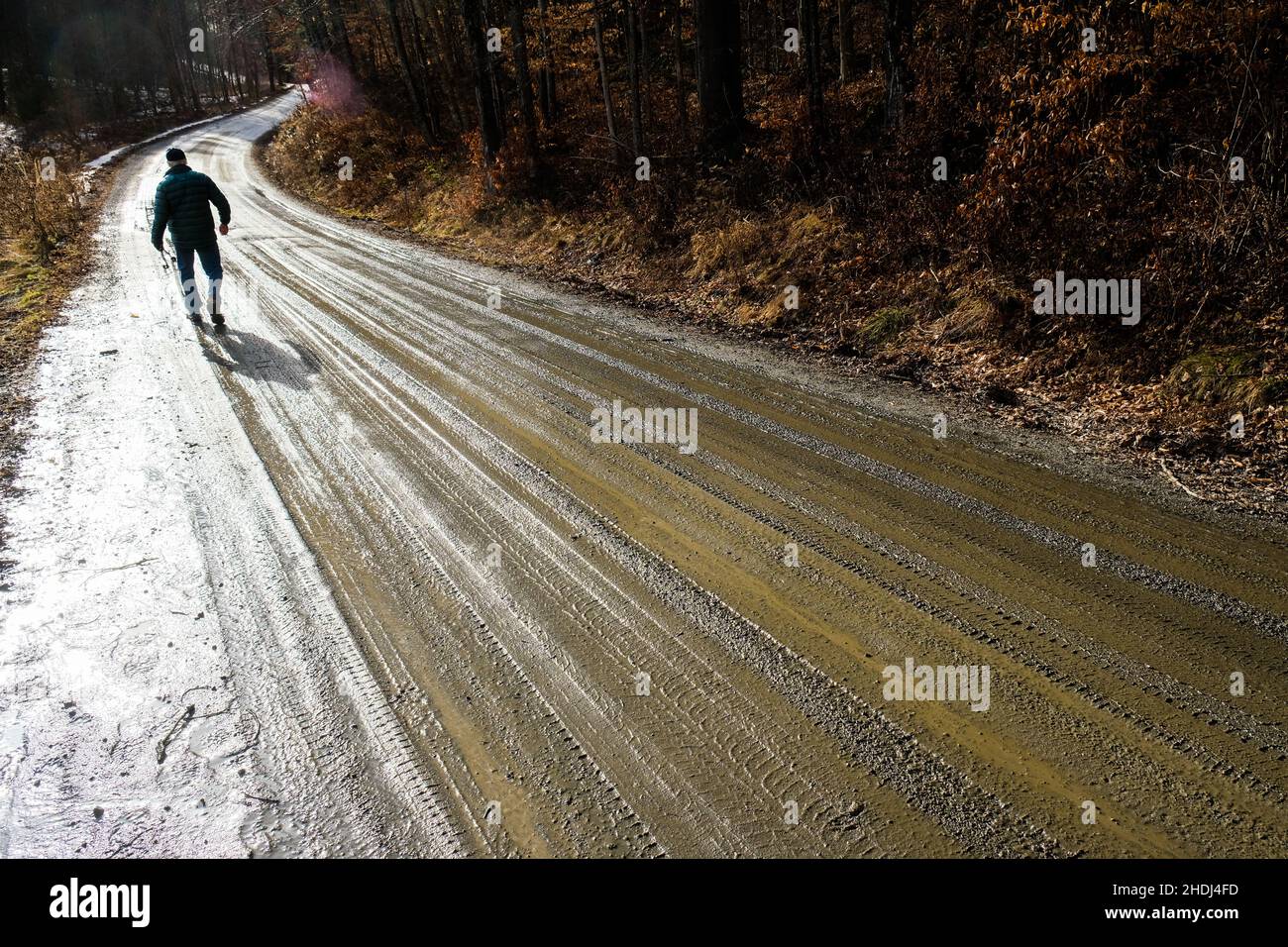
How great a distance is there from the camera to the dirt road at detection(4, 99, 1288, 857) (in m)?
2.89

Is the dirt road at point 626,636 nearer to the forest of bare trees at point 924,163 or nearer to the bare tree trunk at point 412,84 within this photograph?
the forest of bare trees at point 924,163

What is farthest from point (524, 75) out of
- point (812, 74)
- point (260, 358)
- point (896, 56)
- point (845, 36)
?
point (260, 358)

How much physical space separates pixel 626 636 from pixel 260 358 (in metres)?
6.31

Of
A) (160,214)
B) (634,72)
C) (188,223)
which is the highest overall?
(634,72)

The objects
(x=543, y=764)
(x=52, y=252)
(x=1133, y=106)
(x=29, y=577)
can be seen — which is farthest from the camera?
(x=52, y=252)

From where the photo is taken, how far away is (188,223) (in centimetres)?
988

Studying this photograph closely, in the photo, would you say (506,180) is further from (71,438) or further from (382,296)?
(71,438)

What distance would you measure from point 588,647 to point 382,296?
8729mm

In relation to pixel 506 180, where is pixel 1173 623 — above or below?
below

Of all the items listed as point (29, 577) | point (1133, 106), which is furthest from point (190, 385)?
point (1133, 106)

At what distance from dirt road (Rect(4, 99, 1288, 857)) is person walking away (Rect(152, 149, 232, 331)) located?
3294 mm

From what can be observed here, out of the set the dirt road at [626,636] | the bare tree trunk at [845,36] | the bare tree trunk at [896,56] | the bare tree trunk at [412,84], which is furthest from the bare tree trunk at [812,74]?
the bare tree trunk at [412,84]

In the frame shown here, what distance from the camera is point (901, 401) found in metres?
6.85
